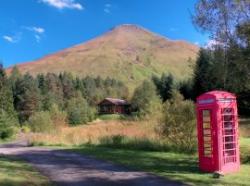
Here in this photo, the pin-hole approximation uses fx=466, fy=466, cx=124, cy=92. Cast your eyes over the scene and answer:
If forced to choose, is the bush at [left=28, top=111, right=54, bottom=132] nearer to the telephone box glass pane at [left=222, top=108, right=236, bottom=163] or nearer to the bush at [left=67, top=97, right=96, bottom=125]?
the telephone box glass pane at [left=222, top=108, right=236, bottom=163]

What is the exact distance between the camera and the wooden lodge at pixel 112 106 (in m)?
129

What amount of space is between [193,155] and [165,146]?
7.98ft

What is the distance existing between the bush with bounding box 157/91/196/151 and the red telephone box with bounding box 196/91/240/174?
584 cm

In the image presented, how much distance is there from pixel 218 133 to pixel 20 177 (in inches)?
234

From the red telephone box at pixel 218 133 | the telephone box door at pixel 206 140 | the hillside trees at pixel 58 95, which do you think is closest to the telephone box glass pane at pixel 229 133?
the red telephone box at pixel 218 133

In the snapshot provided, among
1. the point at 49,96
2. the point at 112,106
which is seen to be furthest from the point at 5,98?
the point at 112,106

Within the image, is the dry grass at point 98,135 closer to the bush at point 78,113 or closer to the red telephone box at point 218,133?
the red telephone box at point 218,133

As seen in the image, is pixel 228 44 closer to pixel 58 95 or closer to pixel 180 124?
pixel 180 124

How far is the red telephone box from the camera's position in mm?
14047

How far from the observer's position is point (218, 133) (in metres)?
14.1

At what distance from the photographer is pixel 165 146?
2192cm

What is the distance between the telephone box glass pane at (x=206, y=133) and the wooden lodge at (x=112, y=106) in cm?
11103

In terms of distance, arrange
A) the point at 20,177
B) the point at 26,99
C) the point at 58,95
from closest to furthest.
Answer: the point at 20,177
the point at 26,99
the point at 58,95

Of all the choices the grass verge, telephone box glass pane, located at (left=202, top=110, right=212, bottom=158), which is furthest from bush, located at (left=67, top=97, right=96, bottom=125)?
telephone box glass pane, located at (left=202, top=110, right=212, bottom=158)
